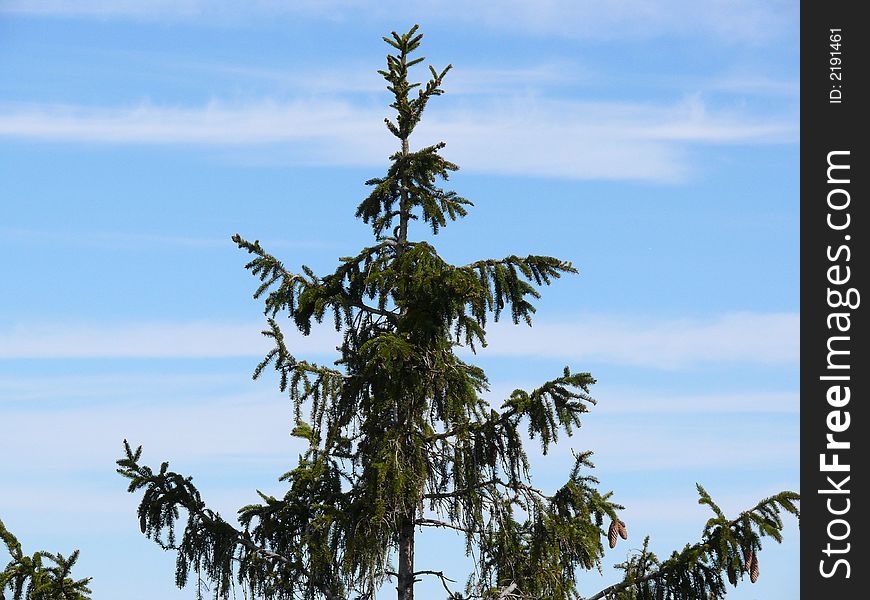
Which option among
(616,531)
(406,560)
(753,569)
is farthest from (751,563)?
(406,560)

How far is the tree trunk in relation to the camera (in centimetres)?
1506

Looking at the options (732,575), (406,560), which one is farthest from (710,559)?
(406,560)

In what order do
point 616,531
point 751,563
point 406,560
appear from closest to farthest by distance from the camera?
point 751,563
point 616,531
point 406,560

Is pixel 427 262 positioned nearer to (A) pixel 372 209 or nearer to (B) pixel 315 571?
(A) pixel 372 209

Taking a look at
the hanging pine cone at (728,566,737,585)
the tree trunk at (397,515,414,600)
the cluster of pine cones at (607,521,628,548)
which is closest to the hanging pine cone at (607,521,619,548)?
the cluster of pine cones at (607,521,628,548)

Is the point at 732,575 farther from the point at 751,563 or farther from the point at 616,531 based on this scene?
the point at 616,531

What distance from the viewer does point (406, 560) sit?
1512cm

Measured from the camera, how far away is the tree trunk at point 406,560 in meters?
15.1

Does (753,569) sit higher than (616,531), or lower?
lower

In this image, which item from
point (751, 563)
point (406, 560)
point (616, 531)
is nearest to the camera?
point (751, 563)

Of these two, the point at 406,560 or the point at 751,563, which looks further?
the point at 406,560

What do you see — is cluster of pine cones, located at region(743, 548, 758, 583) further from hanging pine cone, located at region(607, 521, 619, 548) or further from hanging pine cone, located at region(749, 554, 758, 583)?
hanging pine cone, located at region(607, 521, 619, 548)

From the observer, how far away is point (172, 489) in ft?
50.0

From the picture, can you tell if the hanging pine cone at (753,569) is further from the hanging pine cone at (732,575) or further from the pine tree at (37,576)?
the pine tree at (37,576)
